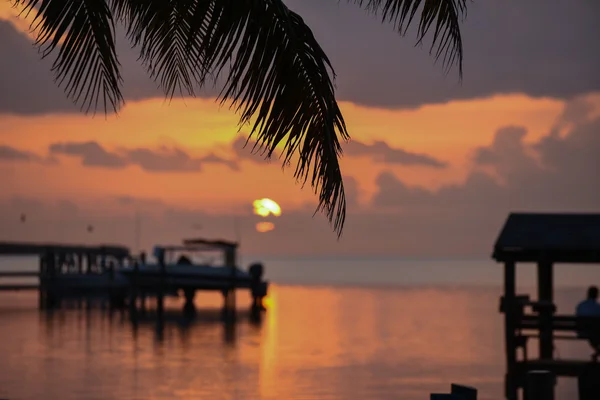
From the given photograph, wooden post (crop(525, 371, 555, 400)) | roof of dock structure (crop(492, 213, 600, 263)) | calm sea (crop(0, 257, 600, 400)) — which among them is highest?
roof of dock structure (crop(492, 213, 600, 263))

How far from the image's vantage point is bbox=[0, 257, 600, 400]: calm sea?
2327cm

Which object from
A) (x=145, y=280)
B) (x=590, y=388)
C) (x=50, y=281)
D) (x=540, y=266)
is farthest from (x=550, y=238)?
(x=50, y=281)

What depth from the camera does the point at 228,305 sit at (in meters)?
50.8

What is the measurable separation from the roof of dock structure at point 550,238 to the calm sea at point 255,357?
258 centimetres

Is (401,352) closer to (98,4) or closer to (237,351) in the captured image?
(237,351)

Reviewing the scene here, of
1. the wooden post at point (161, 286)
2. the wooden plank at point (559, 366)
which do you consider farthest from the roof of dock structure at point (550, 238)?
the wooden post at point (161, 286)

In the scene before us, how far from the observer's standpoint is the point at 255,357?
30.3 metres

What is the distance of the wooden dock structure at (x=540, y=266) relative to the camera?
2147 centimetres

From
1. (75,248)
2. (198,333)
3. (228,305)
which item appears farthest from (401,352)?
(75,248)

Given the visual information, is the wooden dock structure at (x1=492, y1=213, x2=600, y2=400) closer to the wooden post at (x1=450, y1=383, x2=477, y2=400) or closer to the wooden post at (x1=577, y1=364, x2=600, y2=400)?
the wooden post at (x1=577, y1=364, x2=600, y2=400)

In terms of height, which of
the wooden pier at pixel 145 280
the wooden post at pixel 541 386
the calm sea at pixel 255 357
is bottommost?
the calm sea at pixel 255 357

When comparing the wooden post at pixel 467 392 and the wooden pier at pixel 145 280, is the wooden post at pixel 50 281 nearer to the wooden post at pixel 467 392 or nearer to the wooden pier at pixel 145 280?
the wooden pier at pixel 145 280

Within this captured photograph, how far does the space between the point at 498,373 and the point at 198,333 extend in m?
13.8

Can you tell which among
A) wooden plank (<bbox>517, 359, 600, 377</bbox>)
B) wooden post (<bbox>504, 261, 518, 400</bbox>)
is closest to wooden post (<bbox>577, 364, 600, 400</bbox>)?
wooden plank (<bbox>517, 359, 600, 377</bbox>)
